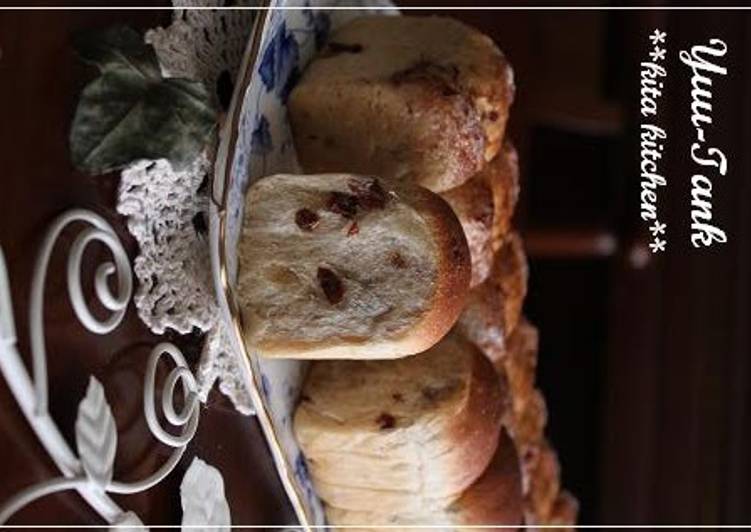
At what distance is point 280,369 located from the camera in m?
0.94

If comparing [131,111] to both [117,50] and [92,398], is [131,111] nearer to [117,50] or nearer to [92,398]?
[117,50]

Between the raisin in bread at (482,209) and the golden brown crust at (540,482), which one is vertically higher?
the raisin in bread at (482,209)

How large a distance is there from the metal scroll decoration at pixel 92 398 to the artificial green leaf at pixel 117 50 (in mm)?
96

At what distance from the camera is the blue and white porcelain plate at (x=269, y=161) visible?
2.77 feet

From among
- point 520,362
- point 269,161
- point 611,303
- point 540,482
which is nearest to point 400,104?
point 269,161

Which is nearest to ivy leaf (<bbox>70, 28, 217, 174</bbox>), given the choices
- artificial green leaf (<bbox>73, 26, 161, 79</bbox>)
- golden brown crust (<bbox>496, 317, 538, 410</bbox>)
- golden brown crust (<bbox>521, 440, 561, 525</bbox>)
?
artificial green leaf (<bbox>73, 26, 161, 79</bbox>)

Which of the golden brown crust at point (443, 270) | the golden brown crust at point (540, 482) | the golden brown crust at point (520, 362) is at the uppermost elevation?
the golden brown crust at point (443, 270)

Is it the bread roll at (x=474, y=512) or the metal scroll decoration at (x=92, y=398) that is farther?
the bread roll at (x=474, y=512)

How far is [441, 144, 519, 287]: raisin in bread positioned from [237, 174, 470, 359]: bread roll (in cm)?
16

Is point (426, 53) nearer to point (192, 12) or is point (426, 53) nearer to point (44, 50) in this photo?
point (192, 12)

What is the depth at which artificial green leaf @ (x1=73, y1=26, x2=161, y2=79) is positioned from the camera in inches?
29.2

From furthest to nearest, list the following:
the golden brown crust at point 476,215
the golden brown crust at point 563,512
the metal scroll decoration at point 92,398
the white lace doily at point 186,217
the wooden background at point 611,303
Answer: the golden brown crust at point 563,512, the golden brown crust at point 476,215, the wooden background at point 611,303, the white lace doily at point 186,217, the metal scroll decoration at point 92,398

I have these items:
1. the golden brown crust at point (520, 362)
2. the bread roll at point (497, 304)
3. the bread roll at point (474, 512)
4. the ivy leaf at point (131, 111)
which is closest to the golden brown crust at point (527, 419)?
the golden brown crust at point (520, 362)

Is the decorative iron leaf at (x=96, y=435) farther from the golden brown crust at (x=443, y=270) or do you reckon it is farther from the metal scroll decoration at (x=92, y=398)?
the golden brown crust at (x=443, y=270)
